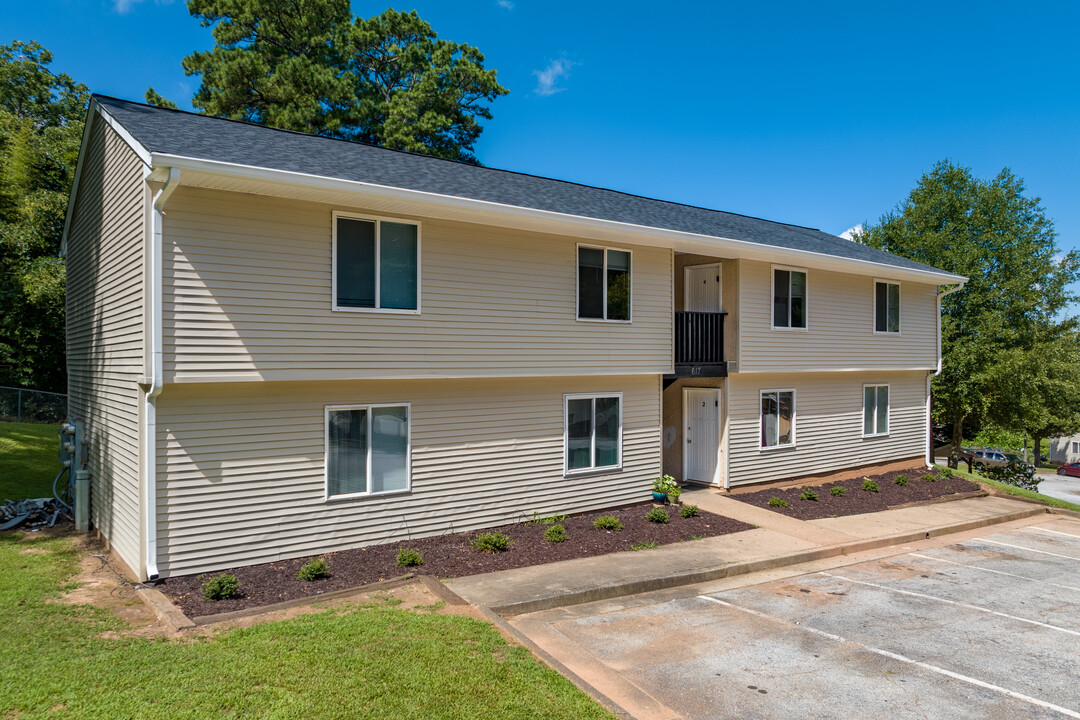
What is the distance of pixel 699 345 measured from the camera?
1434cm

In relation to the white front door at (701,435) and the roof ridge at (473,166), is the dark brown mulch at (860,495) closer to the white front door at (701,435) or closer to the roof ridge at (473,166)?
the white front door at (701,435)

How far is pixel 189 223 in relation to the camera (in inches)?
322

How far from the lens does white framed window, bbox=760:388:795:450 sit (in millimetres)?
15758

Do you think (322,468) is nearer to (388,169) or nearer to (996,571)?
(388,169)

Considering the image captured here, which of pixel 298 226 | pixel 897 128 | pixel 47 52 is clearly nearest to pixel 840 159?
pixel 897 128

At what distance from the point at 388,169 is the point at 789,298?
32.5 feet

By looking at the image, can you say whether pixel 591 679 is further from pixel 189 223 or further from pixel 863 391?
pixel 863 391

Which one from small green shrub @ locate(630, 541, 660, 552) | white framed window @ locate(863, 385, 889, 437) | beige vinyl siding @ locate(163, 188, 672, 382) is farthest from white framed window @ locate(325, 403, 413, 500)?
white framed window @ locate(863, 385, 889, 437)

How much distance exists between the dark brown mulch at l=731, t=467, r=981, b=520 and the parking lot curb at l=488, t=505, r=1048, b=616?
161 centimetres

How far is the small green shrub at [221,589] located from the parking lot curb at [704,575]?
308 centimetres

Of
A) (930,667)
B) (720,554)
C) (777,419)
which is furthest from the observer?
(777,419)

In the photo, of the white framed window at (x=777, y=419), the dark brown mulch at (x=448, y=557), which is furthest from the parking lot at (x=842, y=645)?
the white framed window at (x=777, y=419)

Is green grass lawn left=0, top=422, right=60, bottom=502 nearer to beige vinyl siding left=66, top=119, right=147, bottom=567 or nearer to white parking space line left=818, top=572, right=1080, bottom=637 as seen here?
beige vinyl siding left=66, top=119, right=147, bottom=567

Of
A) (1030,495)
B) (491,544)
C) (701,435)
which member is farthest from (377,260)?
(1030,495)
